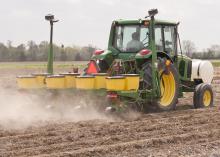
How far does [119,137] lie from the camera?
7.30 meters

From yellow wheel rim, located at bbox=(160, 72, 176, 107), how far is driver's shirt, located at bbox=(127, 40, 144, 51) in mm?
822

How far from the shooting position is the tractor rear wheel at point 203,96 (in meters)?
11.4

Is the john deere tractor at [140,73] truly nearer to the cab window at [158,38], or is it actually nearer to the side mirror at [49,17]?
the cab window at [158,38]

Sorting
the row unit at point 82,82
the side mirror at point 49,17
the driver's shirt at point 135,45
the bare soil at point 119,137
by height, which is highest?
the side mirror at point 49,17

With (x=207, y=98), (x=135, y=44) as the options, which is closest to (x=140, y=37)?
(x=135, y=44)

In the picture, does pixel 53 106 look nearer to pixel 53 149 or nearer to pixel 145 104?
pixel 145 104

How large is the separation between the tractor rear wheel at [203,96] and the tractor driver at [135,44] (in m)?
1.85

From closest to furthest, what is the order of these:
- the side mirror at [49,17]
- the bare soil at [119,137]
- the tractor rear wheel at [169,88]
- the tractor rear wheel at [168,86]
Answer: the bare soil at [119,137]
the tractor rear wheel at [168,86]
the tractor rear wheel at [169,88]
the side mirror at [49,17]

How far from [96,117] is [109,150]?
3195 mm

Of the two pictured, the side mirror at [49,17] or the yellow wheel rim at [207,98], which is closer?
the side mirror at [49,17]

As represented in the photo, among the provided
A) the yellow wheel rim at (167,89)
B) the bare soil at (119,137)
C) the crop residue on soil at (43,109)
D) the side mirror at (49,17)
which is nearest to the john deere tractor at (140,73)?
the yellow wheel rim at (167,89)

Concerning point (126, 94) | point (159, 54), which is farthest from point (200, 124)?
point (159, 54)

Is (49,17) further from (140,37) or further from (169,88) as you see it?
(169,88)

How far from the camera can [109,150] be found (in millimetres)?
6359
